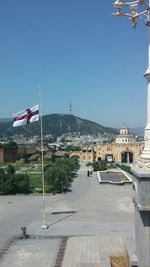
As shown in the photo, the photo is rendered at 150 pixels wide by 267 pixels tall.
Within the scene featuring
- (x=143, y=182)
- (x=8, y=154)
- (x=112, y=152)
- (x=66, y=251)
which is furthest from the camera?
(x=112, y=152)

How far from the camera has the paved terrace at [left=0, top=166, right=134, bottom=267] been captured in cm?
1495

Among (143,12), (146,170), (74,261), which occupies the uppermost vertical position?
(143,12)

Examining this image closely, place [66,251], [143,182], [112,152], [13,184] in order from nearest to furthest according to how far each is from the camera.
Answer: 1. [143,182]
2. [66,251]
3. [13,184]
4. [112,152]

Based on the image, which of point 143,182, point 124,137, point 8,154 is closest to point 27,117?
point 143,182

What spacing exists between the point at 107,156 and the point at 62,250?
238 feet

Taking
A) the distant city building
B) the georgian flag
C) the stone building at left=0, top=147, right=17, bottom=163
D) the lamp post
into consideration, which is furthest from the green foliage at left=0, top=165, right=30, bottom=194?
the distant city building

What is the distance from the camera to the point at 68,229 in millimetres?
19438

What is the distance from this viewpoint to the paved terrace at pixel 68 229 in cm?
1495

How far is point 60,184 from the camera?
33.9 metres

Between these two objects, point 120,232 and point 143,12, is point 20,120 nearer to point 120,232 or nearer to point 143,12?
point 120,232

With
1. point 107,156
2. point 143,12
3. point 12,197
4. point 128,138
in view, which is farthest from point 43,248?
point 128,138

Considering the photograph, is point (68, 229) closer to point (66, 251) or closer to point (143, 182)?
point (66, 251)

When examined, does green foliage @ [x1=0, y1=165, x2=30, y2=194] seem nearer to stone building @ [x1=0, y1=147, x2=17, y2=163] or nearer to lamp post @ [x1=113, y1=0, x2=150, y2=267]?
lamp post @ [x1=113, y1=0, x2=150, y2=267]

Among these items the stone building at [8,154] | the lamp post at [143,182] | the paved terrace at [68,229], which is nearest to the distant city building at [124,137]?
the stone building at [8,154]
